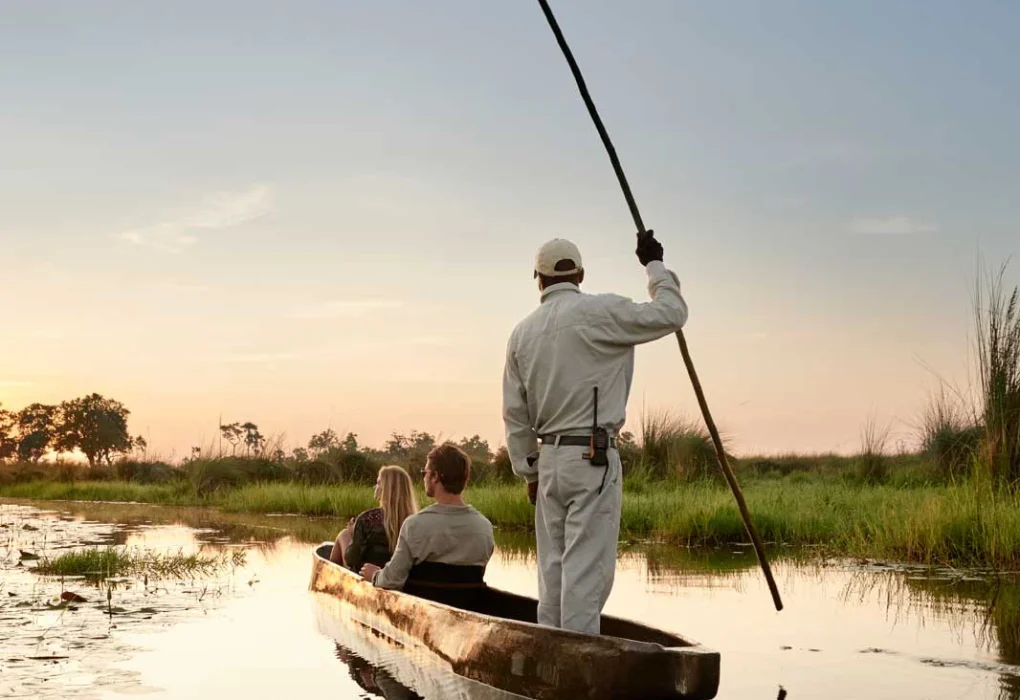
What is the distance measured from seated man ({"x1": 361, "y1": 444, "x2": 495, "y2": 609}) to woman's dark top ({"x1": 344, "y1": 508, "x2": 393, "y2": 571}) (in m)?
0.85

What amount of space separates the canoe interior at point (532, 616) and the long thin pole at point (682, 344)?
0.73m

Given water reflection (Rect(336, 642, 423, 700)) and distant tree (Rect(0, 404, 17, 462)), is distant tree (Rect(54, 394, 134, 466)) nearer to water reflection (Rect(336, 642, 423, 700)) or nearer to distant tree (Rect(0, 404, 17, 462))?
distant tree (Rect(0, 404, 17, 462))

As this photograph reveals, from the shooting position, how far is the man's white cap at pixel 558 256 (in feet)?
17.9

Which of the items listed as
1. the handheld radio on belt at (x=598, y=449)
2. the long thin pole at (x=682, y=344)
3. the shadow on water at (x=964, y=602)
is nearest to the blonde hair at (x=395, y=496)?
the long thin pole at (x=682, y=344)

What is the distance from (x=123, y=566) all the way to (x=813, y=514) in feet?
24.5

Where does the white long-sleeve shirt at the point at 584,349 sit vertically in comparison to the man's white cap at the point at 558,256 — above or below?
below

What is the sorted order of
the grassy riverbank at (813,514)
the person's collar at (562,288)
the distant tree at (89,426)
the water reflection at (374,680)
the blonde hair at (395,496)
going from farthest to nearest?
1. the distant tree at (89,426)
2. the grassy riverbank at (813,514)
3. the blonde hair at (395,496)
4. the water reflection at (374,680)
5. the person's collar at (562,288)

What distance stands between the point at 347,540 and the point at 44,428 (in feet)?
165

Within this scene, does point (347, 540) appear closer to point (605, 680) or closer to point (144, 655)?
point (144, 655)

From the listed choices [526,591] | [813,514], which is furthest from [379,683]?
[813,514]

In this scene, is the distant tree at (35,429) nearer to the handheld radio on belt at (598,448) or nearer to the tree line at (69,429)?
the tree line at (69,429)

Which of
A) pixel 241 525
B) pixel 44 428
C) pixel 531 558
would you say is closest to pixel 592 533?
pixel 531 558

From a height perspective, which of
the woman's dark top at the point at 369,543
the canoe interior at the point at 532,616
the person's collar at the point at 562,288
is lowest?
the canoe interior at the point at 532,616

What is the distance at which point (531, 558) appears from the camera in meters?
12.3
